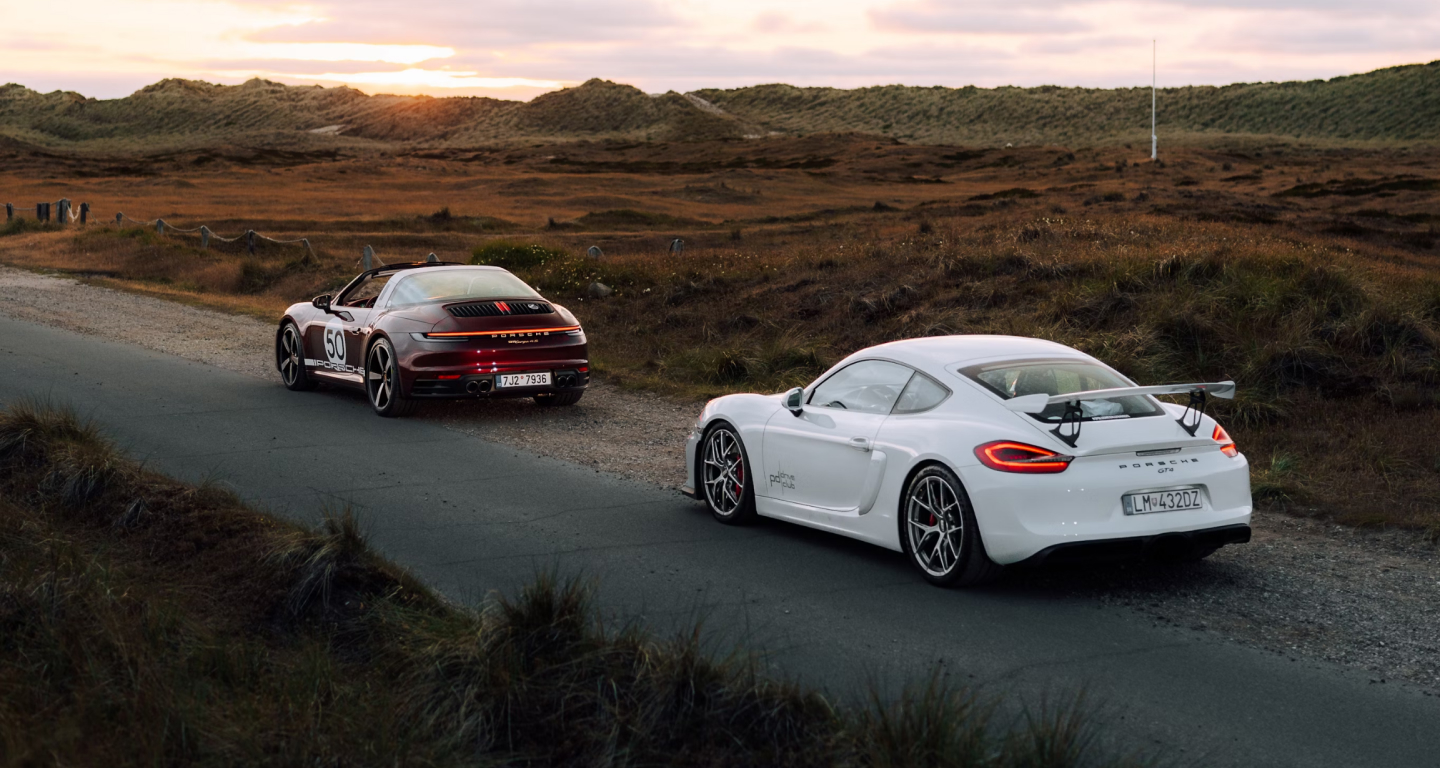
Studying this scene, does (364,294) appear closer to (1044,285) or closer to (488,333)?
(488,333)

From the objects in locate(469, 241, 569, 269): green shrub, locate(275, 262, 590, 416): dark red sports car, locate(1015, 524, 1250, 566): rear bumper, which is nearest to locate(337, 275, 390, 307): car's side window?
locate(275, 262, 590, 416): dark red sports car

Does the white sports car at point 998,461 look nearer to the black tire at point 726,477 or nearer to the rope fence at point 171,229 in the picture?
the black tire at point 726,477

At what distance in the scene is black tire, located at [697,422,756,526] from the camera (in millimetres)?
8891

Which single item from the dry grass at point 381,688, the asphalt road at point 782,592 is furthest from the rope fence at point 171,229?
the dry grass at point 381,688

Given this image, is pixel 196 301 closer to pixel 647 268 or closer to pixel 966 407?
pixel 647 268

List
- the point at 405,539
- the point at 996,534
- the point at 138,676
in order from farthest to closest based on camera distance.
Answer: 1. the point at 405,539
2. the point at 996,534
3. the point at 138,676

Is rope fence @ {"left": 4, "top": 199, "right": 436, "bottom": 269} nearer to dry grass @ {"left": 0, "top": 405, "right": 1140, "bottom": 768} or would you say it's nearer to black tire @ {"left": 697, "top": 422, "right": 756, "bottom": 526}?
black tire @ {"left": 697, "top": 422, "right": 756, "bottom": 526}

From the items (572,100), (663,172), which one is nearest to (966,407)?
(663,172)

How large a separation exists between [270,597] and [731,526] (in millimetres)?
3316

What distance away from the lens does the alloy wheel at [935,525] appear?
7250mm

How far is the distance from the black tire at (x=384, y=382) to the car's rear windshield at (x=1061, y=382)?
7.27m

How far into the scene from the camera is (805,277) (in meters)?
21.8

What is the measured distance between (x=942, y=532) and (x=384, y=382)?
7.86m

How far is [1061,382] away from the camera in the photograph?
7875mm
